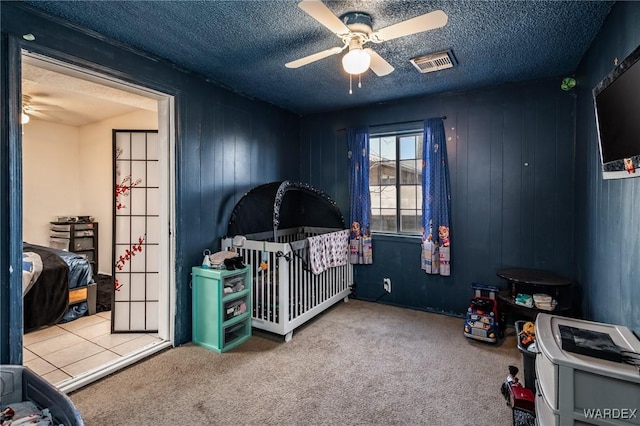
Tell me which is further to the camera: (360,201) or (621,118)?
(360,201)

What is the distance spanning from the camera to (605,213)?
212 centimetres

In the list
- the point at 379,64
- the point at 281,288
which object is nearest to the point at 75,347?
the point at 281,288

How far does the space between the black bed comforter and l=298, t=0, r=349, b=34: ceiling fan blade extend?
3502 mm

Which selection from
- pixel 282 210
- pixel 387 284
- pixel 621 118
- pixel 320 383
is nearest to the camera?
pixel 621 118

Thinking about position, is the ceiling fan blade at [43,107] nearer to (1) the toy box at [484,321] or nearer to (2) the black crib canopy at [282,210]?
(2) the black crib canopy at [282,210]

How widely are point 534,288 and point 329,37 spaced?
285cm

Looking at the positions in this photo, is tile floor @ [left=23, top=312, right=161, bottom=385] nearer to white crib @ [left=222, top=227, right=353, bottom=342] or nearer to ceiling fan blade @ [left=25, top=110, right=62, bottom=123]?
white crib @ [left=222, top=227, right=353, bottom=342]

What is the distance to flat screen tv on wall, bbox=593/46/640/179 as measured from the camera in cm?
143

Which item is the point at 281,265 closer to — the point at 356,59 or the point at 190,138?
the point at 190,138

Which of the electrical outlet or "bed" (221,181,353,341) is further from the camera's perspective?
the electrical outlet

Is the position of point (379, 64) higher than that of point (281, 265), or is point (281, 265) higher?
point (379, 64)

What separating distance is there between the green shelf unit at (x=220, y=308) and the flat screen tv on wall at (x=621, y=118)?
270 centimetres

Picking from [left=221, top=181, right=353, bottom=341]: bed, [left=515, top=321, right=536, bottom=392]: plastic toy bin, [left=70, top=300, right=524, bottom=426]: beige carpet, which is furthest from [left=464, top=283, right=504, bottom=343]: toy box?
[left=221, top=181, right=353, bottom=341]: bed

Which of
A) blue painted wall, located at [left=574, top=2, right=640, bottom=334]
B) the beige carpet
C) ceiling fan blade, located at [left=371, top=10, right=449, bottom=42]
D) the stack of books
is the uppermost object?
ceiling fan blade, located at [left=371, top=10, right=449, bottom=42]
